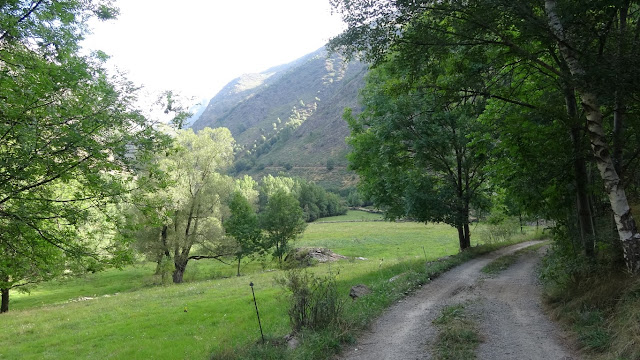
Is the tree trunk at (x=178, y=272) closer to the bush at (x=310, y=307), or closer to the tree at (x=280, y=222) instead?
the tree at (x=280, y=222)

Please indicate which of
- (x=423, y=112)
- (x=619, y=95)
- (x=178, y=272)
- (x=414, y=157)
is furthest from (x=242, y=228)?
(x=619, y=95)

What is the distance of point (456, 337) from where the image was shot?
739 cm

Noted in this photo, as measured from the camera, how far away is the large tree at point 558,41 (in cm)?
662

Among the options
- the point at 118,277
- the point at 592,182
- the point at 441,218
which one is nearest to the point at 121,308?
the point at 441,218

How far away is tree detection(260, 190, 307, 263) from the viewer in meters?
39.0

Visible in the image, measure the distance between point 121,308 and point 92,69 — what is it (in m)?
15.6

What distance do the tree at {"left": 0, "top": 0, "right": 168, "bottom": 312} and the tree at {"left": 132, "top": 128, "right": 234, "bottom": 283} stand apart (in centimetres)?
1978

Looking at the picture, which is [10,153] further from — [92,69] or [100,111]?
[92,69]

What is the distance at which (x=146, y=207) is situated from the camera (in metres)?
9.68

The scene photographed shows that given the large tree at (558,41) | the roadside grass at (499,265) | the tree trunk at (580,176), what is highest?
the large tree at (558,41)

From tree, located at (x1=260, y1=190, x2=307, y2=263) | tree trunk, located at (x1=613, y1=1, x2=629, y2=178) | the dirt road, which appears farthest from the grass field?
tree, located at (x1=260, y1=190, x2=307, y2=263)

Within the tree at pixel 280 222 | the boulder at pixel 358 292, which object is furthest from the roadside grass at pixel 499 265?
the tree at pixel 280 222

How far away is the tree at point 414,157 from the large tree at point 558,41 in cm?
826

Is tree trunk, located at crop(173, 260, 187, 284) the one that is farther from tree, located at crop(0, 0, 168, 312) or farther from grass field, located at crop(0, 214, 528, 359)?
tree, located at crop(0, 0, 168, 312)
